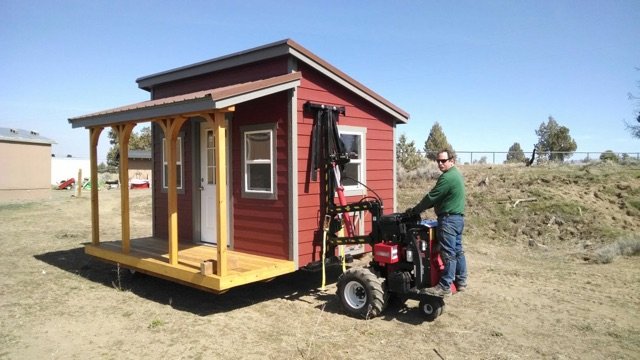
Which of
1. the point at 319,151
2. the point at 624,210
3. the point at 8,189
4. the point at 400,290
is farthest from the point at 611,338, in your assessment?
the point at 8,189

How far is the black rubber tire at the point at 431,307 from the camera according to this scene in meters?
5.55

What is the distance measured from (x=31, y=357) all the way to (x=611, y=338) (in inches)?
239

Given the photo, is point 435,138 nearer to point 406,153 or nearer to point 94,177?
point 406,153

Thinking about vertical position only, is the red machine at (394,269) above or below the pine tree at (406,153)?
below

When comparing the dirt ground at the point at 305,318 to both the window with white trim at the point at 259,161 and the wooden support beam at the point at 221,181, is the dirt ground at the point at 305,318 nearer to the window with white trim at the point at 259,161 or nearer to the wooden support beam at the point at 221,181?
the wooden support beam at the point at 221,181

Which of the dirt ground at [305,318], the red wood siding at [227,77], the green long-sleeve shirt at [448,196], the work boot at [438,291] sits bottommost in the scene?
the dirt ground at [305,318]

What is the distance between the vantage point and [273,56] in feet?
22.0

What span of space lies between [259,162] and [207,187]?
5.41 feet

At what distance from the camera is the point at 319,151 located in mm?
6812

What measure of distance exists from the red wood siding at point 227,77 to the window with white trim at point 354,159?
4.70ft

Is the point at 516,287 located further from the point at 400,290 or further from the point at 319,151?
the point at 319,151

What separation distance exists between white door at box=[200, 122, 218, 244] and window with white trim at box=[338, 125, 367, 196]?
2306 millimetres

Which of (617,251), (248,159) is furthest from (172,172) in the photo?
(617,251)

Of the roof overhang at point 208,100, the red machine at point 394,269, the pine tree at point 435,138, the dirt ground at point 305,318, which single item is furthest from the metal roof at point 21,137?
the pine tree at point 435,138
